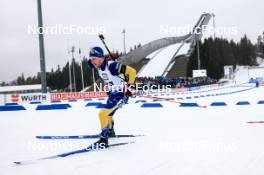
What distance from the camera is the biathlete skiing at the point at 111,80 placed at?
23.1 ft

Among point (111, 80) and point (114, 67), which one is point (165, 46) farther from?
point (114, 67)

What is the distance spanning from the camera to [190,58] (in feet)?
252

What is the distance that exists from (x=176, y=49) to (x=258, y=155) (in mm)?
69568

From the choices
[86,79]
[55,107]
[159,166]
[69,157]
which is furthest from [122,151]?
[86,79]

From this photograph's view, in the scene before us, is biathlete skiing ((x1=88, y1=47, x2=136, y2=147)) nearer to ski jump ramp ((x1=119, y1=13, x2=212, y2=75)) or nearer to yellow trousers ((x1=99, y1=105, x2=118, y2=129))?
yellow trousers ((x1=99, y1=105, x2=118, y2=129))

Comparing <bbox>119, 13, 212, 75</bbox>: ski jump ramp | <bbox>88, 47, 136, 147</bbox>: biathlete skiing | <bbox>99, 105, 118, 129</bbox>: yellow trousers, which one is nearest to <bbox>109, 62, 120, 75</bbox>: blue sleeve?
<bbox>88, 47, 136, 147</bbox>: biathlete skiing

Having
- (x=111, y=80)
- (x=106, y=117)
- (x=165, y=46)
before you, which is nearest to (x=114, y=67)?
(x=111, y=80)

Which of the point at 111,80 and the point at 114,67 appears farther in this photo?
the point at 111,80

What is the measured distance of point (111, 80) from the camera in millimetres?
7234

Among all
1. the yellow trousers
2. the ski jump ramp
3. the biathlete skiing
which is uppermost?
the ski jump ramp

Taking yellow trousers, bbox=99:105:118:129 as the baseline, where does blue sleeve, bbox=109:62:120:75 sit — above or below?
above

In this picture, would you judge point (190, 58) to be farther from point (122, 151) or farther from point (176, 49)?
point (122, 151)

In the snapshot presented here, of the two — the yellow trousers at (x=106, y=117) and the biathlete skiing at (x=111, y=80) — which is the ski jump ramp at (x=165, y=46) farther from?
the yellow trousers at (x=106, y=117)

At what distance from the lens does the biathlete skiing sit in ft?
23.1
